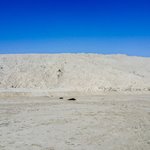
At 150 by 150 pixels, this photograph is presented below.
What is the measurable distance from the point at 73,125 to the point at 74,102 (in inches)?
343

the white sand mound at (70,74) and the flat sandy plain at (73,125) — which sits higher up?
the white sand mound at (70,74)

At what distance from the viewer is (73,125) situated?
1552cm

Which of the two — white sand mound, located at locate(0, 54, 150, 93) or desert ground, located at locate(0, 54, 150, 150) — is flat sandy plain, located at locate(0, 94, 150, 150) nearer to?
desert ground, located at locate(0, 54, 150, 150)

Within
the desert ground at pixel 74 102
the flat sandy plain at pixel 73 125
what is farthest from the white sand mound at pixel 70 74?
the flat sandy plain at pixel 73 125

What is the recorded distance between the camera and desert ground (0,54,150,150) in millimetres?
12609

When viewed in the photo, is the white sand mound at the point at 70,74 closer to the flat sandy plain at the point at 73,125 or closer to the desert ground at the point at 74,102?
the desert ground at the point at 74,102

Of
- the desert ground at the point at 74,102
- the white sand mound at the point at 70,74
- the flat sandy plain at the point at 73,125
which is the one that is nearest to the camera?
the flat sandy plain at the point at 73,125

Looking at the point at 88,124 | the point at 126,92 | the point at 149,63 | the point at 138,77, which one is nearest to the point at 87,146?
the point at 88,124

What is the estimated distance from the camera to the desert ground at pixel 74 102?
12.6 m

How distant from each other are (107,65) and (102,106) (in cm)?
1883

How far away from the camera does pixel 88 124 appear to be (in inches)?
621

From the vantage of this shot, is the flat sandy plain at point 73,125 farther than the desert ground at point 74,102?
No

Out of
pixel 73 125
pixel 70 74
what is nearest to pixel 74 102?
pixel 73 125

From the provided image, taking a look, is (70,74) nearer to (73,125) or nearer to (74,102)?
(74,102)
